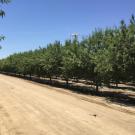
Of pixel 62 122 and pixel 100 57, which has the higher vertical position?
pixel 100 57

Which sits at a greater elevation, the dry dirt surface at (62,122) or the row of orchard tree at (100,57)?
the row of orchard tree at (100,57)

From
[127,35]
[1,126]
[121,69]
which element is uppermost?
[127,35]

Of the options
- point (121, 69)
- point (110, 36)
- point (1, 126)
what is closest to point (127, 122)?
point (1, 126)

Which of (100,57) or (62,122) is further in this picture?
(100,57)

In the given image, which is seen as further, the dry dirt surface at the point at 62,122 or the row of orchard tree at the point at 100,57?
the row of orchard tree at the point at 100,57

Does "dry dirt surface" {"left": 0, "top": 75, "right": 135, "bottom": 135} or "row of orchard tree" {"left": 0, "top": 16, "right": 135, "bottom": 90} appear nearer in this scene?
"dry dirt surface" {"left": 0, "top": 75, "right": 135, "bottom": 135}

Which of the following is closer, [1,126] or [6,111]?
[1,126]

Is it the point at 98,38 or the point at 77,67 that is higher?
the point at 98,38

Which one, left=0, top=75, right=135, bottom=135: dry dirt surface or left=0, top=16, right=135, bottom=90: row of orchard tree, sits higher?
left=0, top=16, right=135, bottom=90: row of orchard tree

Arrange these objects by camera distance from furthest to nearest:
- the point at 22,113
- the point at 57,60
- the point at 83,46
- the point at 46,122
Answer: the point at 57,60, the point at 83,46, the point at 22,113, the point at 46,122

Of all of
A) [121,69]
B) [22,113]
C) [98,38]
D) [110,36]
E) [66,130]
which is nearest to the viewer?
[66,130]

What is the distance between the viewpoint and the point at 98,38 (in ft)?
102

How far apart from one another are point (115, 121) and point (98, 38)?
16803mm

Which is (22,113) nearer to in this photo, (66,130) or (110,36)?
(66,130)
